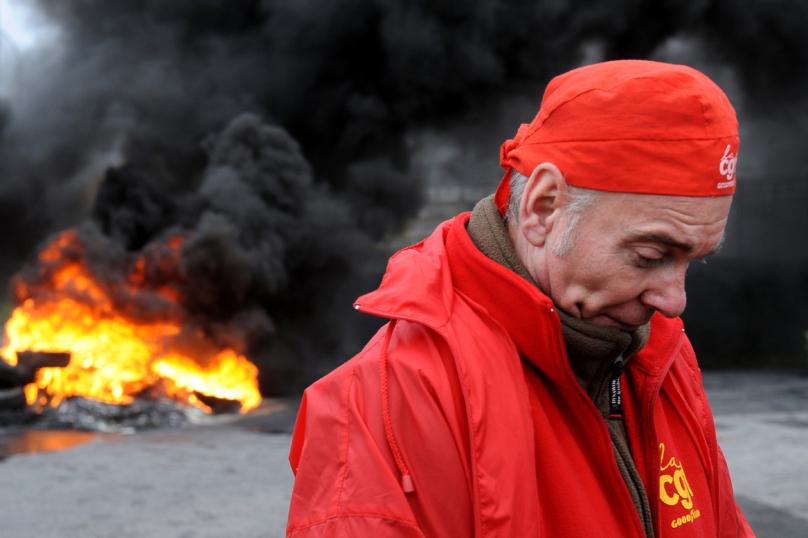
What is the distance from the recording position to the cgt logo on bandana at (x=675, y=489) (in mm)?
1184

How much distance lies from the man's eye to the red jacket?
0.56 feet

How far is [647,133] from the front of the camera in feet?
3.20

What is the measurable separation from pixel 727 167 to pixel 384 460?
71 cm

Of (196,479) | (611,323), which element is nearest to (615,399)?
(611,323)

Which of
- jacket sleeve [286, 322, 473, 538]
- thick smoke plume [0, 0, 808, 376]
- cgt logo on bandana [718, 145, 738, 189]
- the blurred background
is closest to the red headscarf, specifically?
cgt logo on bandana [718, 145, 738, 189]

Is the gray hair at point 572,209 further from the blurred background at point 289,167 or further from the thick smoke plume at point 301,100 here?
the thick smoke plume at point 301,100

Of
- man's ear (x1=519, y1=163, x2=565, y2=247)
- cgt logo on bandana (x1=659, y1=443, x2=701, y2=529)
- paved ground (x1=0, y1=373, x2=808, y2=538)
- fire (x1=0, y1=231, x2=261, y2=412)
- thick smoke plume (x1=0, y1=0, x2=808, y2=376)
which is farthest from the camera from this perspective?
thick smoke plume (x1=0, y1=0, x2=808, y2=376)

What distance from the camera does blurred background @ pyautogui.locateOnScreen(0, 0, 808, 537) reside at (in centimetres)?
1177

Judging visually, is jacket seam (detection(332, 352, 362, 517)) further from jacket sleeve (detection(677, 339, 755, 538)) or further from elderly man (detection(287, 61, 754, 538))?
jacket sleeve (detection(677, 339, 755, 538))

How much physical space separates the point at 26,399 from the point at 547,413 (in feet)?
34.0

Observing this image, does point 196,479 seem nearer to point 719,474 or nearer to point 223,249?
point 719,474

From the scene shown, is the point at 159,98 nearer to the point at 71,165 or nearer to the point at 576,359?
the point at 71,165

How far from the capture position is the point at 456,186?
17.8m

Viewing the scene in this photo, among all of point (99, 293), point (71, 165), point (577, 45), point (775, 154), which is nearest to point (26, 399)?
point (99, 293)
